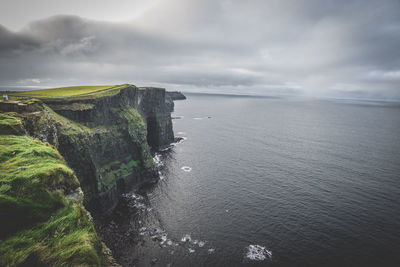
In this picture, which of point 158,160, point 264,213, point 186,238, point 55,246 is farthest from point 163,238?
point 158,160

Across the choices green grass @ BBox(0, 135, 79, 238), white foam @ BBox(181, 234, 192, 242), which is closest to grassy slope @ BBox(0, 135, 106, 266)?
green grass @ BBox(0, 135, 79, 238)

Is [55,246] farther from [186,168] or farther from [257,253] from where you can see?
[186,168]

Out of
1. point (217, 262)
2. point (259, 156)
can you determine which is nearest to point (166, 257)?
point (217, 262)

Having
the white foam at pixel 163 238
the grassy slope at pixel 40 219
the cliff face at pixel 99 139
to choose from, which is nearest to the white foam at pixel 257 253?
the white foam at pixel 163 238

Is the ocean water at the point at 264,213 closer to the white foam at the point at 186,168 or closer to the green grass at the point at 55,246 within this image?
the white foam at the point at 186,168

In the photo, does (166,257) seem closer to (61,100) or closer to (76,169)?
(76,169)

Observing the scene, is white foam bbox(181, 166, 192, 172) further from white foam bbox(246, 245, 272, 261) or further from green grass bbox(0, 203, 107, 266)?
green grass bbox(0, 203, 107, 266)
